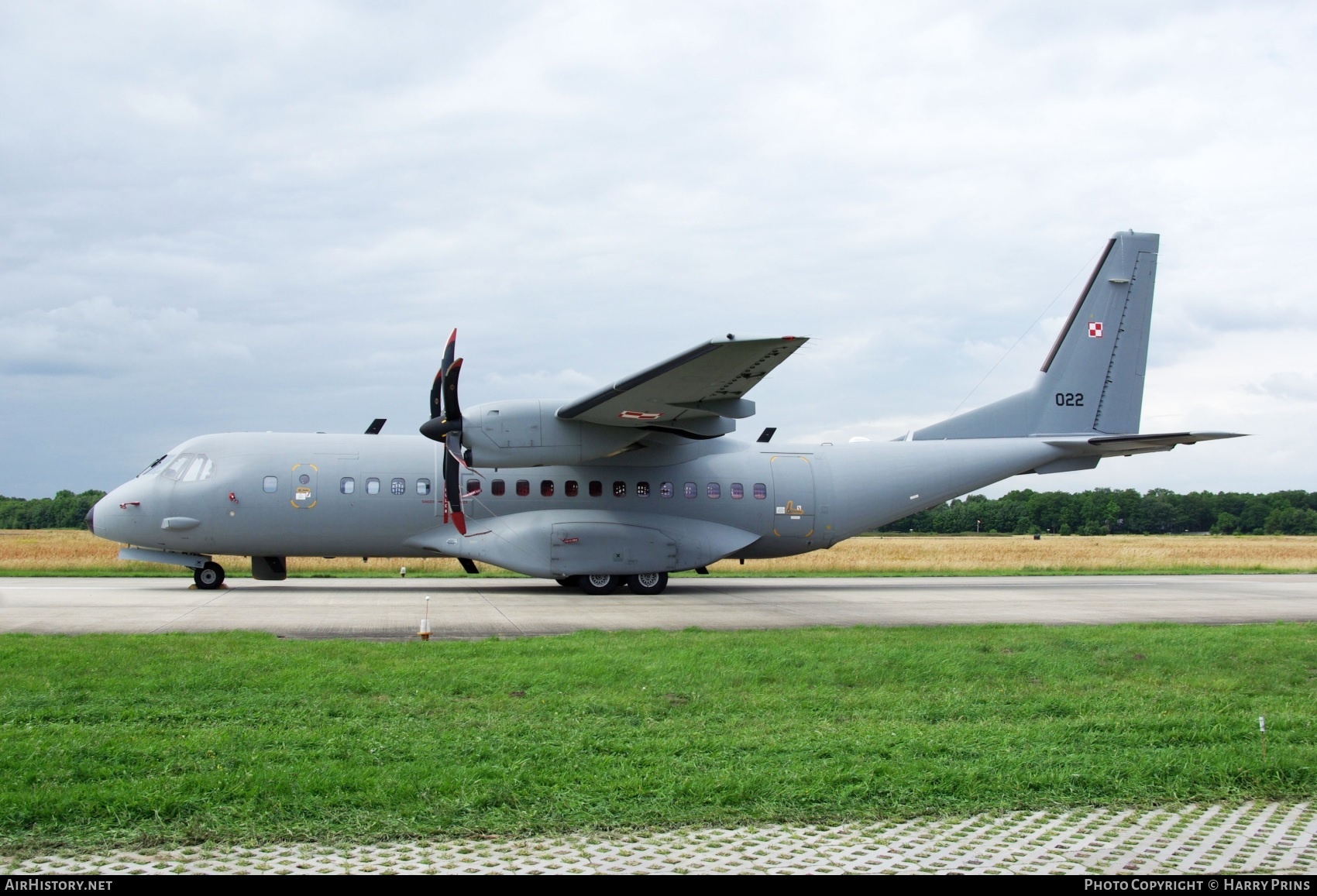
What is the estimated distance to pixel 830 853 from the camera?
200 inches

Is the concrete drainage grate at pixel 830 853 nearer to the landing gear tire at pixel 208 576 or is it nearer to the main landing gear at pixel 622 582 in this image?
the main landing gear at pixel 622 582

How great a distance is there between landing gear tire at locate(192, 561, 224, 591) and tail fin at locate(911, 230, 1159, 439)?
1719 cm

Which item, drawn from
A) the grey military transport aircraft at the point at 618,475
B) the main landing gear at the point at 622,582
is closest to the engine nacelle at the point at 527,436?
the grey military transport aircraft at the point at 618,475

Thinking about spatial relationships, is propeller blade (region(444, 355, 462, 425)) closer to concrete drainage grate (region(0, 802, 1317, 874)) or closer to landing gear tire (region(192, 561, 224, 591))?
landing gear tire (region(192, 561, 224, 591))

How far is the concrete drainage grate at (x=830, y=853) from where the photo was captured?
480 centimetres

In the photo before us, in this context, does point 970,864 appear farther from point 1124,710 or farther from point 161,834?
point 1124,710

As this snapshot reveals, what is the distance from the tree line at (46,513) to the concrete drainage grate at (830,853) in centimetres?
11255

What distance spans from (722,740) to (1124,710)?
4.05 metres

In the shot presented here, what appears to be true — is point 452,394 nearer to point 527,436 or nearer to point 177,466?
point 527,436

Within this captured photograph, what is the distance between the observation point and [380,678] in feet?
32.2

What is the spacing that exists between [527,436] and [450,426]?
1.64 meters

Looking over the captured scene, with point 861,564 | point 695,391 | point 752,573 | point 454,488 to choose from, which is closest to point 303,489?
point 454,488

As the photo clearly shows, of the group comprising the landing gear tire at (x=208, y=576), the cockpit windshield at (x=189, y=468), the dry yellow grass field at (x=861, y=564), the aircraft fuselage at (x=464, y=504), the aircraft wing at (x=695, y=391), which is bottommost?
the dry yellow grass field at (x=861, y=564)

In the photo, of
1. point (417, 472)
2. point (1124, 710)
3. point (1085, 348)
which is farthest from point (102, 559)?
point (1124, 710)
